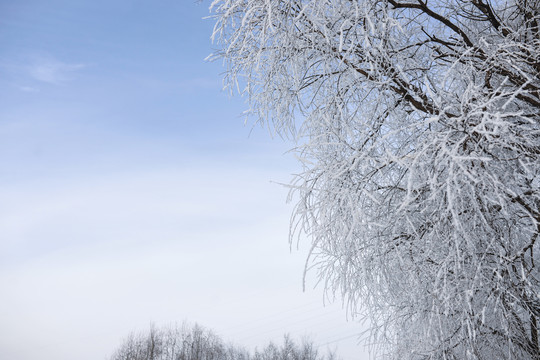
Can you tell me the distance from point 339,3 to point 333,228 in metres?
2.29

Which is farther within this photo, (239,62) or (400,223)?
(239,62)

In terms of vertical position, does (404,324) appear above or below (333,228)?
below

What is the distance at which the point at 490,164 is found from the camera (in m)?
3.36

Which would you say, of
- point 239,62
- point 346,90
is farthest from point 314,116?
point 239,62

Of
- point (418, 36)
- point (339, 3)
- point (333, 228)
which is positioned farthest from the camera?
point (418, 36)

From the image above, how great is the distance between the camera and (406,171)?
4.27 metres

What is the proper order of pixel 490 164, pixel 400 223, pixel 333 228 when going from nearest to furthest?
1. pixel 490 164
2. pixel 333 228
3. pixel 400 223

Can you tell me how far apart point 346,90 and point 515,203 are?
186 centimetres

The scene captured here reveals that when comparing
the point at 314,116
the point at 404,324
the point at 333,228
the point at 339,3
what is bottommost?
the point at 404,324

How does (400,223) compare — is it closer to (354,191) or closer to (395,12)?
(354,191)

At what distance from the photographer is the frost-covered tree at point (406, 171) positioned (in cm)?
338

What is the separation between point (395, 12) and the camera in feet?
14.8

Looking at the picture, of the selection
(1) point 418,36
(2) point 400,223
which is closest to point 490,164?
(2) point 400,223

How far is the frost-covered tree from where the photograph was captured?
3379 mm
